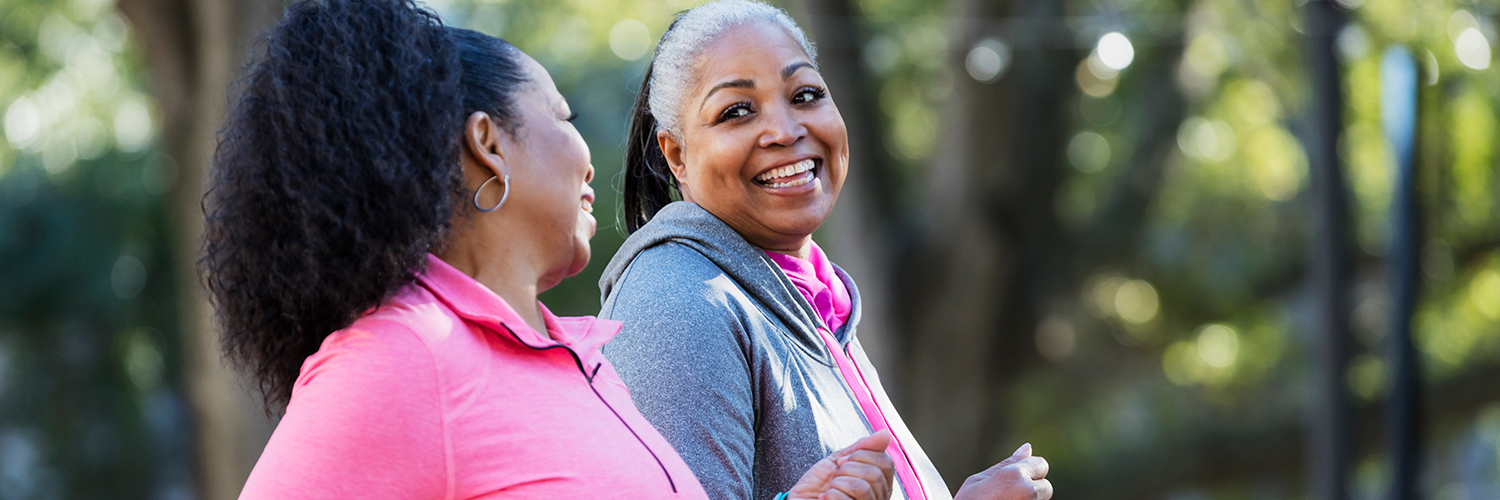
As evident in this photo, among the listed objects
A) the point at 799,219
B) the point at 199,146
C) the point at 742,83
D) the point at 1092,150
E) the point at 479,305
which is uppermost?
the point at 1092,150

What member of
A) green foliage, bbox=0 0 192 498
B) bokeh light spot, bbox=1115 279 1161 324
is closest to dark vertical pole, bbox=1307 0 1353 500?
bokeh light spot, bbox=1115 279 1161 324

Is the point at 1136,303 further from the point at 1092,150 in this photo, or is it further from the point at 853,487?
the point at 853,487

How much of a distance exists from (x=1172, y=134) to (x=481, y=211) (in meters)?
6.86

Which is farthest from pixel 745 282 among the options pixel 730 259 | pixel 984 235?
pixel 984 235

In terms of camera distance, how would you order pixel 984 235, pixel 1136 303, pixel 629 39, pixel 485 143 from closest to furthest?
pixel 485 143 < pixel 984 235 < pixel 1136 303 < pixel 629 39

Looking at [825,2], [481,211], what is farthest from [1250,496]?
[481,211]

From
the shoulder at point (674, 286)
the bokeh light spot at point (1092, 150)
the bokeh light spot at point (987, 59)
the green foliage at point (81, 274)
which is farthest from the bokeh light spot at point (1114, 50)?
the green foliage at point (81, 274)

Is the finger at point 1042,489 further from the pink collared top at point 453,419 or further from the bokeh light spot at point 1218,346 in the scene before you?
the bokeh light spot at point 1218,346

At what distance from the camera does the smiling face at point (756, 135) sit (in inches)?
75.7

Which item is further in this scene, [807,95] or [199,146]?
[199,146]

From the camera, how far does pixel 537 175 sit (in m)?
1.42

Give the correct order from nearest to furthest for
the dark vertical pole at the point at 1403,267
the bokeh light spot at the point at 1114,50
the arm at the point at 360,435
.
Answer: the arm at the point at 360,435, the dark vertical pole at the point at 1403,267, the bokeh light spot at the point at 1114,50

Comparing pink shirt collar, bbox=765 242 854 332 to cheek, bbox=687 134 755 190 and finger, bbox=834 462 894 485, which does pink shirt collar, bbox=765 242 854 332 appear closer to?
cheek, bbox=687 134 755 190

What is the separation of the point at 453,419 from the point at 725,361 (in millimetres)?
531
